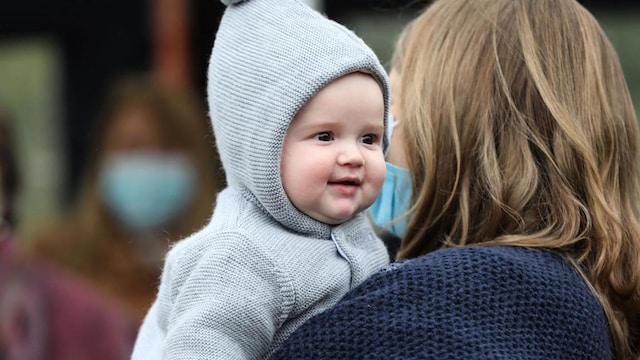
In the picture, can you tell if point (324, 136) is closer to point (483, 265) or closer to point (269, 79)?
point (269, 79)

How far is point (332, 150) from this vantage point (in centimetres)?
203

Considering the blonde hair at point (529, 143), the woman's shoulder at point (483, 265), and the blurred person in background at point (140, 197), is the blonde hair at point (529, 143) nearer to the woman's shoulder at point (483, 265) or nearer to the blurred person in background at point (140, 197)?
the woman's shoulder at point (483, 265)

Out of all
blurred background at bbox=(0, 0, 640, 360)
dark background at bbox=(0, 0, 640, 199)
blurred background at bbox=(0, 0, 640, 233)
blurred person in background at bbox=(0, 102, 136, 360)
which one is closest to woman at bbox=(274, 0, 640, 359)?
blurred background at bbox=(0, 0, 640, 360)

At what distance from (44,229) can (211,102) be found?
3.83 metres

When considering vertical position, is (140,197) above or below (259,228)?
below

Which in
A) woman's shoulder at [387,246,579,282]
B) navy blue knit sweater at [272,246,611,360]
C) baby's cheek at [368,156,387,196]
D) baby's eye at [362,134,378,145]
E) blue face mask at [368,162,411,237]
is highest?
baby's eye at [362,134,378,145]

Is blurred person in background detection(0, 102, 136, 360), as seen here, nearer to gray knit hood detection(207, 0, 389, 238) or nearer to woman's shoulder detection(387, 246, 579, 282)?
gray knit hood detection(207, 0, 389, 238)

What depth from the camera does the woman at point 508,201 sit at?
6.42 feet

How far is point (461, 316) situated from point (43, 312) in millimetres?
2979

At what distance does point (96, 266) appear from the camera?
529 centimetres

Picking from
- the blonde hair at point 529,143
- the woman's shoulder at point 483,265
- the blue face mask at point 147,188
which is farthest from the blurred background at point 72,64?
the woman's shoulder at point 483,265

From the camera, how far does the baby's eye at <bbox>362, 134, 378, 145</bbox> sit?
210 cm

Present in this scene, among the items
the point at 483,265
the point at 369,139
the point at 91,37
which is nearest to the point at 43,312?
the point at 91,37

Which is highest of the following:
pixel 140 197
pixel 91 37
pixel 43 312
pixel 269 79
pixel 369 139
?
pixel 269 79
